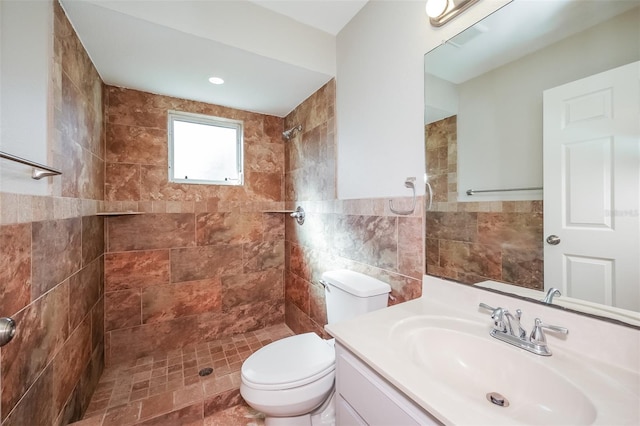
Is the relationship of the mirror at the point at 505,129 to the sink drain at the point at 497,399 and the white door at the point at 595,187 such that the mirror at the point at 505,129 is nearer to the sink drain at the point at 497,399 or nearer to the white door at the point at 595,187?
the white door at the point at 595,187

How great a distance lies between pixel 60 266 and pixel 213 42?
139 cm

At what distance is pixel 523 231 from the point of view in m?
0.93

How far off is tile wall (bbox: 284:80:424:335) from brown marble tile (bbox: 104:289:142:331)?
1269 mm

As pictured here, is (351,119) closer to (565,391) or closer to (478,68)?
(478,68)

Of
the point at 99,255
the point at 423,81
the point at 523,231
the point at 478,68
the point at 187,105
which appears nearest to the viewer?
the point at 523,231

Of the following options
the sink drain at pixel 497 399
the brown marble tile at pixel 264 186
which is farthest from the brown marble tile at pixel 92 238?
the sink drain at pixel 497 399

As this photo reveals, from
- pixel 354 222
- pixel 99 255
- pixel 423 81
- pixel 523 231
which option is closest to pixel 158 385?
pixel 99 255

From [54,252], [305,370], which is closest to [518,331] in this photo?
[305,370]

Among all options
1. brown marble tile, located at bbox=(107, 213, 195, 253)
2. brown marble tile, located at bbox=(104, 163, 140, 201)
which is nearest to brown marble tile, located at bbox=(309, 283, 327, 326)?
brown marble tile, located at bbox=(107, 213, 195, 253)

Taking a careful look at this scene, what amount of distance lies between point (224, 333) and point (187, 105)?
82.1 inches

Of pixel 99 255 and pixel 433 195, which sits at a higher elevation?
pixel 433 195

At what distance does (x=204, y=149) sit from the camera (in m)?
2.37

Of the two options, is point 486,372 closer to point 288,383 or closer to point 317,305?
point 288,383

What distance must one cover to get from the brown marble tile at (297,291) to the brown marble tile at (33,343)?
151 centimetres
